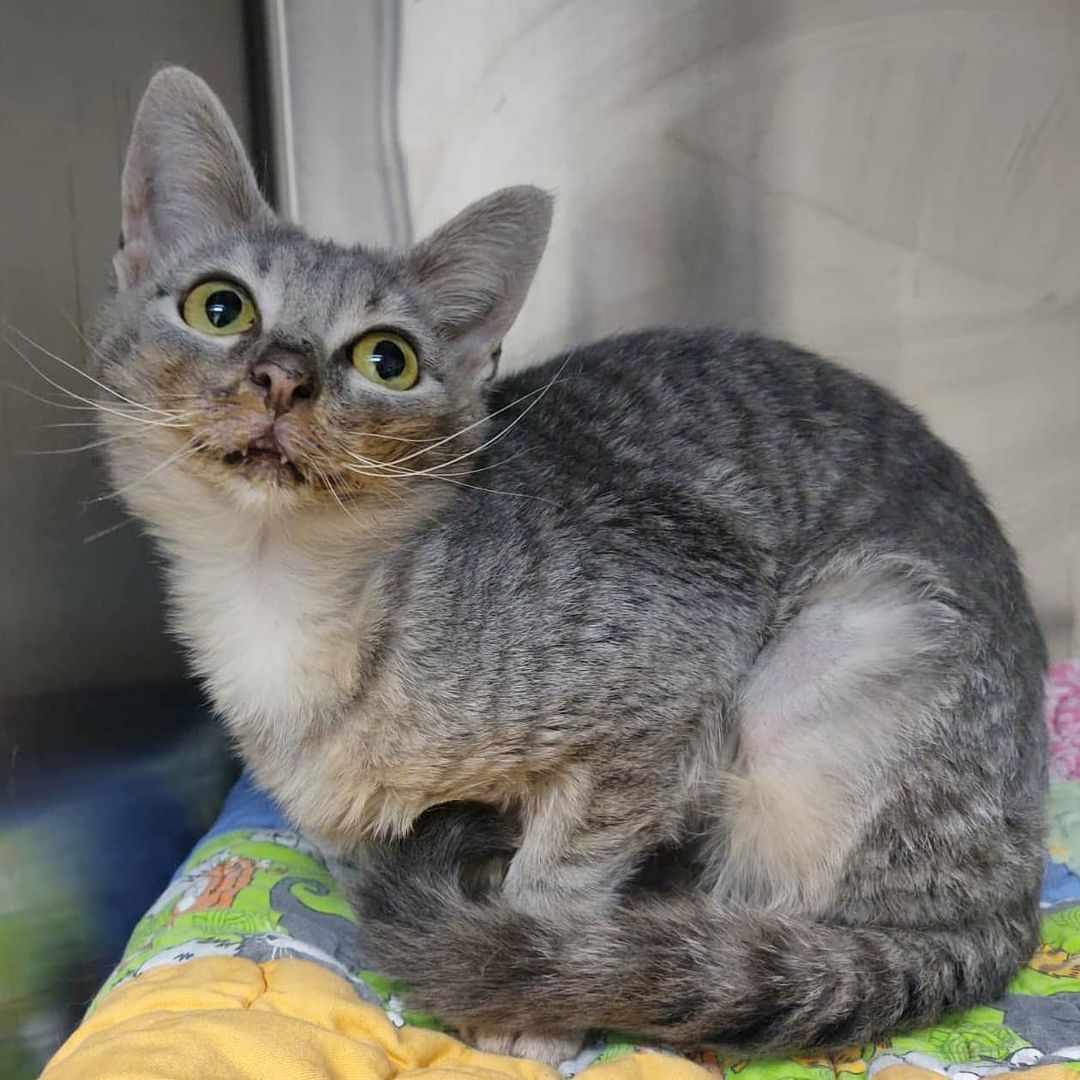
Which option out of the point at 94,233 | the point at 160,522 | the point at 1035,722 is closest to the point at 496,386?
the point at 160,522

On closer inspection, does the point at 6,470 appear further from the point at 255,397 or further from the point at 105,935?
the point at 105,935

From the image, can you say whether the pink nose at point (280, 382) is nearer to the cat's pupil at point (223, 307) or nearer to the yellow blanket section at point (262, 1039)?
the cat's pupil at point (223, 307)

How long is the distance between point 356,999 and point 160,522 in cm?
73

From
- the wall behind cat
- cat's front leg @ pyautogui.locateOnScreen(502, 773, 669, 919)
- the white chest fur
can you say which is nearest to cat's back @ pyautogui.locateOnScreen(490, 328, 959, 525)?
the white chest fur

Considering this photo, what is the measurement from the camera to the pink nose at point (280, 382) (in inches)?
52.6

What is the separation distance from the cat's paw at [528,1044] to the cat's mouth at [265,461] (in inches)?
30.3

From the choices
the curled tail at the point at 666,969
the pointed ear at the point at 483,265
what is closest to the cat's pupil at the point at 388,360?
the pointed ear at the point at 483,265

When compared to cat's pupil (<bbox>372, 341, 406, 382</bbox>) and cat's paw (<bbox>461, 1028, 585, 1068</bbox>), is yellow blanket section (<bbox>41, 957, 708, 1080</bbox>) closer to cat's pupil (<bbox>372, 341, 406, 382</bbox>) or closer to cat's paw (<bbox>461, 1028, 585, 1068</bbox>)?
cat's paw (<bbox>461, 1028, 585, 1068</bbox>)

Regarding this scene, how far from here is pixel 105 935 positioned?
1.83 metres

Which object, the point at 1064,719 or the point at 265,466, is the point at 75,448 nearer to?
the point at 265,466

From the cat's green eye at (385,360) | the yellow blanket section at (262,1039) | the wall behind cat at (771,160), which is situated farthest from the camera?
the wall behind cat at (771,160)

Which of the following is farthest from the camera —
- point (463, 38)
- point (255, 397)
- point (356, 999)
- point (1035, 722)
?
point (463, 38)

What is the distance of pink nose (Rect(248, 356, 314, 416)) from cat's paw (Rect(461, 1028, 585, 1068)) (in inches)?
33.6

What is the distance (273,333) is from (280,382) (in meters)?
0.15
